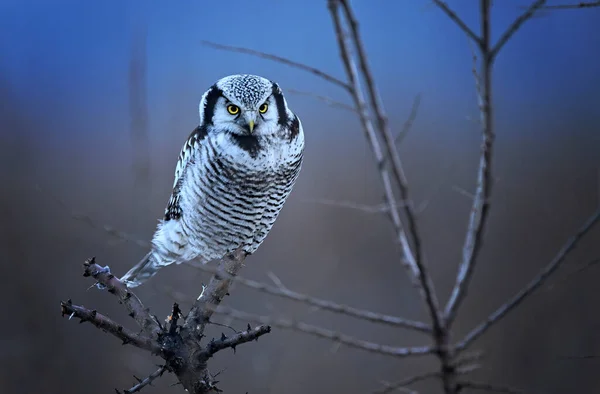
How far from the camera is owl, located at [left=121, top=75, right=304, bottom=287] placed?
1.69 metres

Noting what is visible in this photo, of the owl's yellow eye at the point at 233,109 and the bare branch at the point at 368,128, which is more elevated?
the owl's yellow eye at the point at 233,109

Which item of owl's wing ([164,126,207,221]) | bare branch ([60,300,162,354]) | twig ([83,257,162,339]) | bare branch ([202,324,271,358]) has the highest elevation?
owl's wing ([164,126,207,221])

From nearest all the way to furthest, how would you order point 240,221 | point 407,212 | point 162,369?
point 407,212, point 162,369, point 240,221

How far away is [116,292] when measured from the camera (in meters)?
1.53

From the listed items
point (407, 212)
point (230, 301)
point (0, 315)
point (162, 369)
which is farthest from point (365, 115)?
point (0, 315)

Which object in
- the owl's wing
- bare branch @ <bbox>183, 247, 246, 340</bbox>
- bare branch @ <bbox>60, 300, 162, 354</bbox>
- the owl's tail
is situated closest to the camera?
bare branch @ <bbox>60, 300, 162, 354</bbox>

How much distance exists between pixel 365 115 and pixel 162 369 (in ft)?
2.73

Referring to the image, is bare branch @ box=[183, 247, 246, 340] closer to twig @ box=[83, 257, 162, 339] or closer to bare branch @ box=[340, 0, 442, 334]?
twig @ box=[83, 257, 162, 339]

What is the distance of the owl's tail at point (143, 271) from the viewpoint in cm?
212

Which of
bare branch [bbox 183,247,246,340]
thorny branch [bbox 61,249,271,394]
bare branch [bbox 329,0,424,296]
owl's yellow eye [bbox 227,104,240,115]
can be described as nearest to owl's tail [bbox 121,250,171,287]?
bare branch [bbox 183,247,246,340]

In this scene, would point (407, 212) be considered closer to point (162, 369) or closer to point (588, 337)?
point (162, 369)

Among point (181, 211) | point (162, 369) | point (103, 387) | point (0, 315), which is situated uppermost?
point (0, 315)

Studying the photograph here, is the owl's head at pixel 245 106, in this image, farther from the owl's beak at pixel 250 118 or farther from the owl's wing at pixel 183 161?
the owl's wing at pixel 183 161

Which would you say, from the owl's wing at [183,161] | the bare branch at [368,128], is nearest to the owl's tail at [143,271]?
→ the owl's wing at [183,161]
